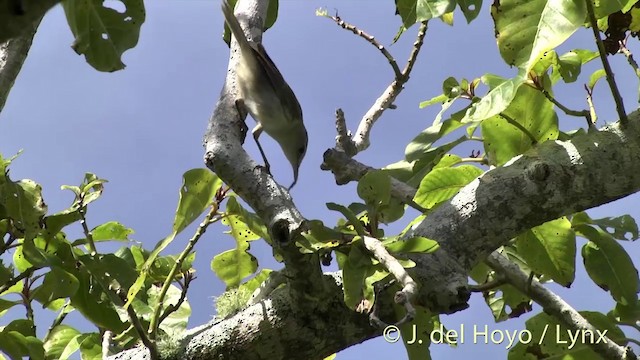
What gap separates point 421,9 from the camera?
190 cm

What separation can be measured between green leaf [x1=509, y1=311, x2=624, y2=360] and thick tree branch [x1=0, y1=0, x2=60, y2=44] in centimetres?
196

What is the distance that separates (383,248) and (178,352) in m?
0.76

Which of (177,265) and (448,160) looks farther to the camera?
(448,160)

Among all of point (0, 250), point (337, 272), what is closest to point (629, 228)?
point (337, 272)

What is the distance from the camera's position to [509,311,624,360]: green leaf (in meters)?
2.25

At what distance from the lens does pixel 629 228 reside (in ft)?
7.66

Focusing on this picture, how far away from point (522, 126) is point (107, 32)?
1.27m

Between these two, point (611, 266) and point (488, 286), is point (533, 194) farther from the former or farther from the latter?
point (611, 266)

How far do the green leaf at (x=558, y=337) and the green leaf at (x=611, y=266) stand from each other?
0.38 feet

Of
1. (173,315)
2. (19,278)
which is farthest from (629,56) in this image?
(19,278)

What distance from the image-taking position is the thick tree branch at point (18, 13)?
0.69 metres

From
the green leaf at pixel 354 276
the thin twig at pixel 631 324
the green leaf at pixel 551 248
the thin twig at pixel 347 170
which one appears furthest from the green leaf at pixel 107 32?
the thin twig at pixel 631 324

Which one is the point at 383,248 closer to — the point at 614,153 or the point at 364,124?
the point at 614,153

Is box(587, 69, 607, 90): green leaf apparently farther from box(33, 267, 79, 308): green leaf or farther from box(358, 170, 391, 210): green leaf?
box(33, 267, 79, 308): green leaf
